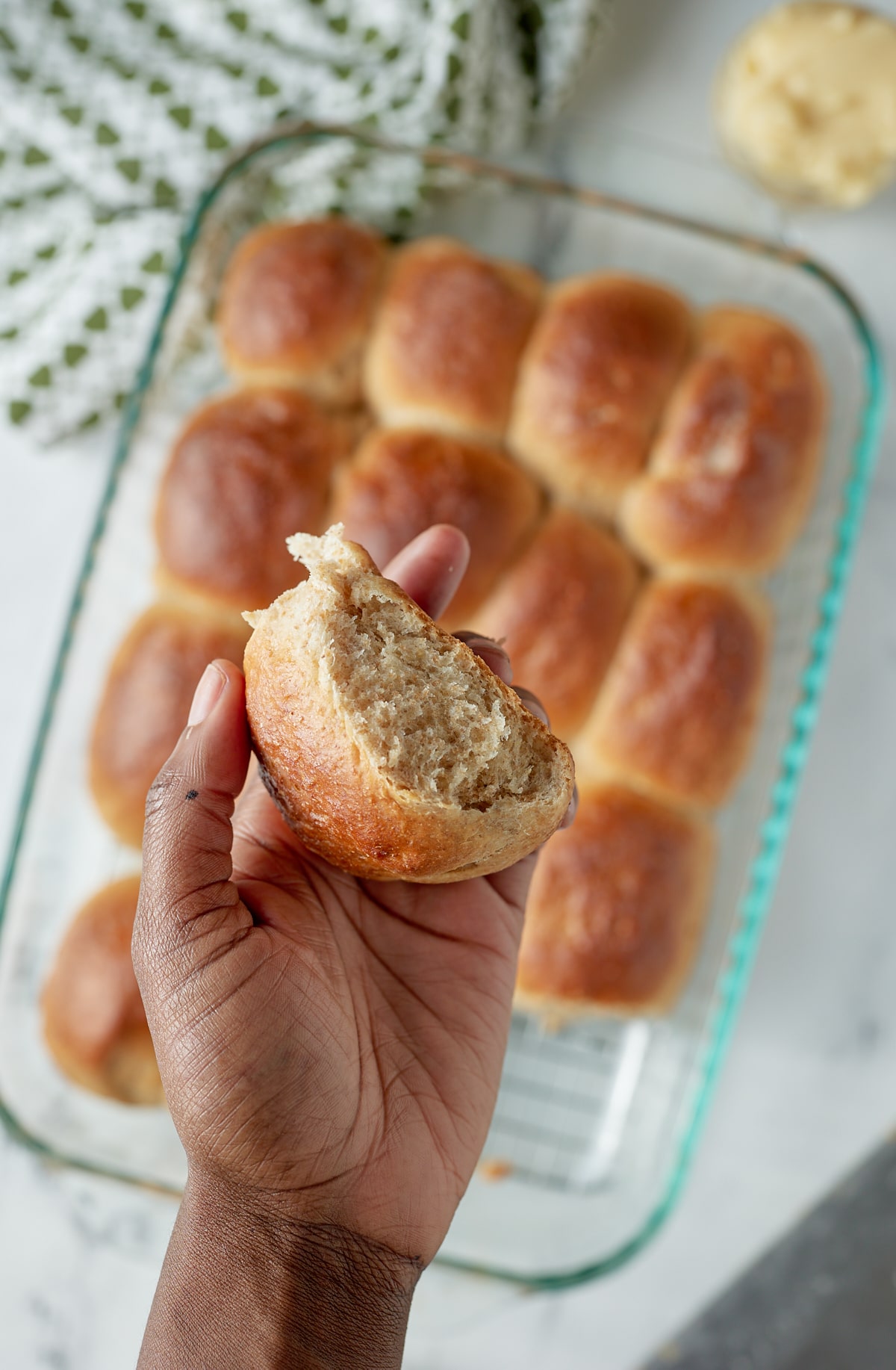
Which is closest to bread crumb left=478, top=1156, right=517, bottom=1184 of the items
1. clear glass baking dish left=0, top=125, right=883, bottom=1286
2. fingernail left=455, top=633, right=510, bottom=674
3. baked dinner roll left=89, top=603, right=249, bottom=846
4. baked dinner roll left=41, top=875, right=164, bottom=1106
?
clear glass baking dish left=0, top=125, right=883, bottom=1286

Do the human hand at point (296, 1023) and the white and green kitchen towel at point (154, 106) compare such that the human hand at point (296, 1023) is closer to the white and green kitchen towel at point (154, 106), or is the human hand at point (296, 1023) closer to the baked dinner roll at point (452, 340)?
the baked dinner roll at point (452, 340)

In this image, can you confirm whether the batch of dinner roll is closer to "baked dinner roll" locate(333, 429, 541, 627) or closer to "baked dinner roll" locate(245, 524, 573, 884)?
"baked dinner roll" locate(333, 429, 541, 627)

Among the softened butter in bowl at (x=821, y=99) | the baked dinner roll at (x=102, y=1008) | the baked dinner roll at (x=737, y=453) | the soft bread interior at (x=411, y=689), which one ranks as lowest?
the baked dinner roll at (x=102, y=1008)

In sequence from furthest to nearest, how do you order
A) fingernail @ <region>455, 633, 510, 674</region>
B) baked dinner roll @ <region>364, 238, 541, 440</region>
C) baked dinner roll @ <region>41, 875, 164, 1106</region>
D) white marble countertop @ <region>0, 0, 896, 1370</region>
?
white marble countertop @ <region>0, 0, 896, 1370</region>
baked dinner roll @ <region>364, 238, 541, 440</region>
baked dinner roll @ <region>41, 875, 164, 1106</region>
fingernail @ <region>455, 633, 510, 674</region>

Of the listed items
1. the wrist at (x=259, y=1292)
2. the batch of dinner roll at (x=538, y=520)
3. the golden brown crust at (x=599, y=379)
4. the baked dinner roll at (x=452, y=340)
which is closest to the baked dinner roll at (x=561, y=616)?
the batch of dinner roll at (x=538, y=520)

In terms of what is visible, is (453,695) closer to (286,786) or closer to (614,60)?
(286,786)

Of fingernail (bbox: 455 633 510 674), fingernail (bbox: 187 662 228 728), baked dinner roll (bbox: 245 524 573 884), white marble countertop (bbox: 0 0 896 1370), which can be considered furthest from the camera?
white marble countertop (bbox: 0 0 896 1370)

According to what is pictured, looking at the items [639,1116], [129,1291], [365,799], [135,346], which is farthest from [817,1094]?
[135,346]
